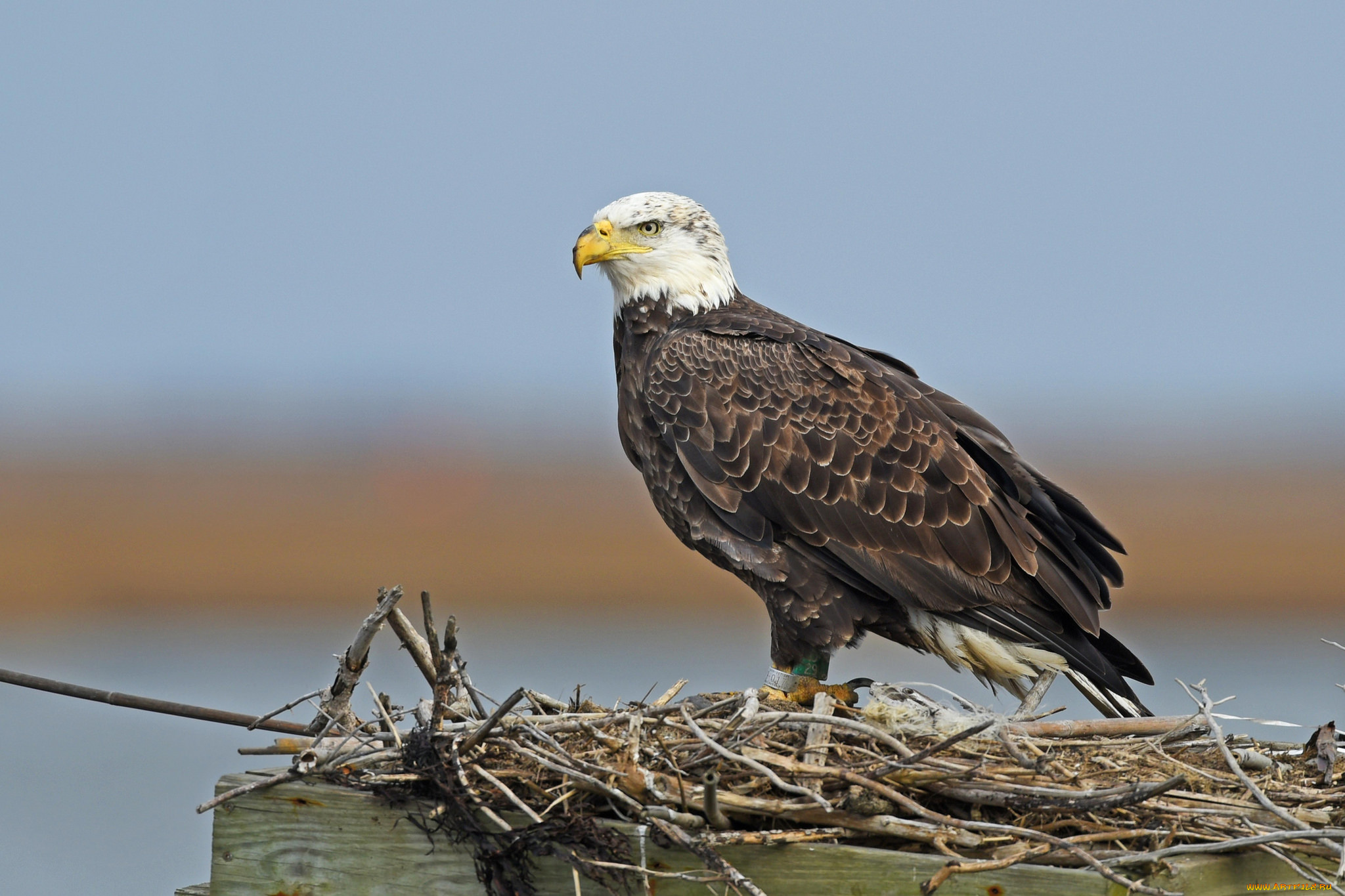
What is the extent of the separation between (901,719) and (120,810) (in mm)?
9996

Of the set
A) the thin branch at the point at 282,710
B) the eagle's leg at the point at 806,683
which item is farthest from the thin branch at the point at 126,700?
the eagle's leg at the point at 806,683

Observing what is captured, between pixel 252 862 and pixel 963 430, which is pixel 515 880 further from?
pixel 963 430

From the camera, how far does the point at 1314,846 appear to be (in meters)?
2.90

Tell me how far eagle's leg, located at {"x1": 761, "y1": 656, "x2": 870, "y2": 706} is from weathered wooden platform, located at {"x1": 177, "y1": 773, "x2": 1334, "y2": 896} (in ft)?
5.52

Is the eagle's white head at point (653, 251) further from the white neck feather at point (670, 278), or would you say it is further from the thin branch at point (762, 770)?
the thin branch at point (762, 770)

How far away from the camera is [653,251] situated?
5223 millimetres

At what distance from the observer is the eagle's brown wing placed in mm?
4617

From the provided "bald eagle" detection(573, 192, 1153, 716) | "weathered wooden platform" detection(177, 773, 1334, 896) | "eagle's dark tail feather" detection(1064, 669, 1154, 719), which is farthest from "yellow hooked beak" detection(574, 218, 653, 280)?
"weathered wooden platform" detection(177, 773, 1334, 896)

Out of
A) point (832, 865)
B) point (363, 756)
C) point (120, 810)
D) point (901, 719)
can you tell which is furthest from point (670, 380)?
point (120, 810)

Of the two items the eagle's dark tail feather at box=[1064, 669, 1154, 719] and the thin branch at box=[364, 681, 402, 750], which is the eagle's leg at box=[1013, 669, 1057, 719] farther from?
the thin branch at box=[364, 681, 402, 750]

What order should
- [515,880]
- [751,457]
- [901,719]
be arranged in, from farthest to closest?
[751,457], [901,719], [515,880]

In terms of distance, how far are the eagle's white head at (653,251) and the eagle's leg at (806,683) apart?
1353 millimetres

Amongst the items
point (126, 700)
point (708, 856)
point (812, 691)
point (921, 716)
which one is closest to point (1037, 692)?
point (812, 691)

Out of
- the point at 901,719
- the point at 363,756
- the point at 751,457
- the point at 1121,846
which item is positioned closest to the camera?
the point at 1121,846
